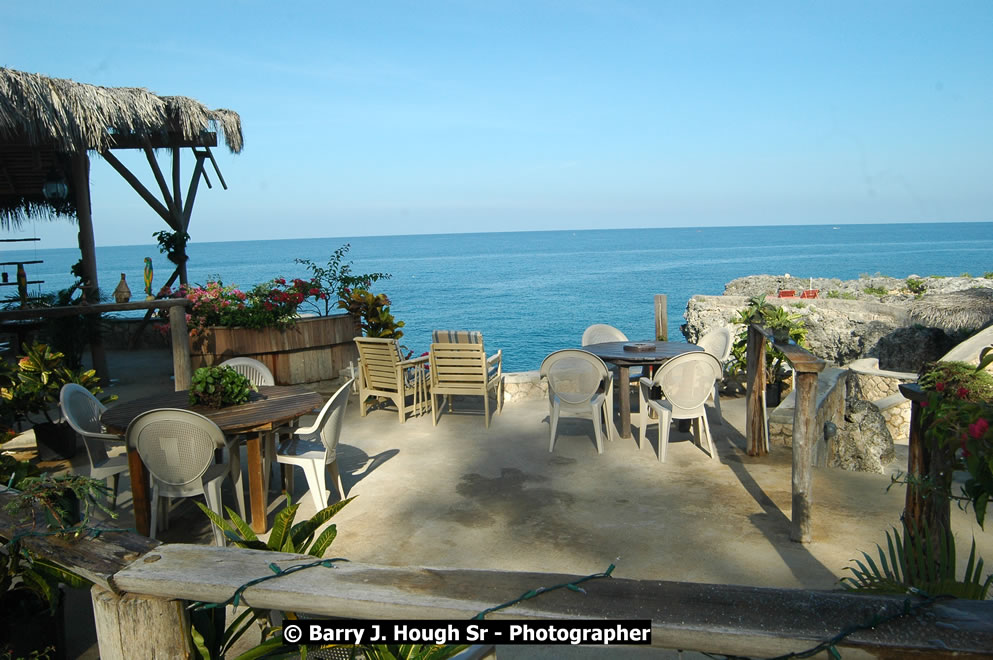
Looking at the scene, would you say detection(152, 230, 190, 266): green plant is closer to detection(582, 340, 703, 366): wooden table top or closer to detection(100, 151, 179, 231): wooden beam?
detection(100, 151, 179, 231): wooden beam

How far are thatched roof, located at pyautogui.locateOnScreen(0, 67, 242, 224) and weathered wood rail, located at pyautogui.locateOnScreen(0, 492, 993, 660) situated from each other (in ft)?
20.7

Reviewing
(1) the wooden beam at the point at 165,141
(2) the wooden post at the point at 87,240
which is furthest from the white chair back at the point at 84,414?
(1) the wooden beam at the point at 165,141

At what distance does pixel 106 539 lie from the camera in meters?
1.59

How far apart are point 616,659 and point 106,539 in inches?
76.3

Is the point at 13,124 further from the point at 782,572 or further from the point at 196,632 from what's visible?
the point at 782,572

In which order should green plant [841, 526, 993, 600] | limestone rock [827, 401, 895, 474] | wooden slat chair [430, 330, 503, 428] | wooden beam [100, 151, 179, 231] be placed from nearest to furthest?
green plant [841, 526, 993, 600] < limestone rock [827, 401, 895, 474] < wooden slat chair [430, 330, 503, 428] < wooden beam [100, 151, 179, 231]

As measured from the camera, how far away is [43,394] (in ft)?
17.7

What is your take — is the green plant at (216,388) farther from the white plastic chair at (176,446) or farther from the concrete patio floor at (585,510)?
the concrete patio floor at (585,510)

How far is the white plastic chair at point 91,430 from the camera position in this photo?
410 cm

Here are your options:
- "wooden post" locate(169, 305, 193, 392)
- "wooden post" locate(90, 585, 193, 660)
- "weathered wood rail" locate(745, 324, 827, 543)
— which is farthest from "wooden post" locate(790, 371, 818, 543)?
"wooden post" locate(169, 305, 193, 392)

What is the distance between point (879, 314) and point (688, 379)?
18.2 meters

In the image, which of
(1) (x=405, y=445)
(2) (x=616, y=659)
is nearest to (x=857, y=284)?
(1) (x=405, y=445)

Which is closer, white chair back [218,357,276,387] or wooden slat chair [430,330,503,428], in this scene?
white chair back [218,357,276,387]

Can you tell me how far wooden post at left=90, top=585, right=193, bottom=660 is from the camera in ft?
4.78
